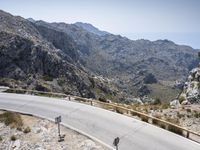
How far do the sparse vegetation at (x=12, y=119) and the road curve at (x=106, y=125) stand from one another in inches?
78.6

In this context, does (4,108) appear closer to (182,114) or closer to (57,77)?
(182,114)

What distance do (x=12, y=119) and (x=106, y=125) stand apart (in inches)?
337

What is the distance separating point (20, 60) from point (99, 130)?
117 meters

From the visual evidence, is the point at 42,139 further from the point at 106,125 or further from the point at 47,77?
the point at 47,77

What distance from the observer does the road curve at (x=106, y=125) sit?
18297 mm

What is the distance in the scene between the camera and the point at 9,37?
148 meters

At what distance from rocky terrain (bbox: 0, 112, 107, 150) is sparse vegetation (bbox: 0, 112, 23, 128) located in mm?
424

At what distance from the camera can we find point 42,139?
20344mm

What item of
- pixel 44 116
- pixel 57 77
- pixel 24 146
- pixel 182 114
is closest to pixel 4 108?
pixel 44 116

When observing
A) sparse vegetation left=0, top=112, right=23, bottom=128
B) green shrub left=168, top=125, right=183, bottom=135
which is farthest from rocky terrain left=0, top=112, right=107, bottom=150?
green shrub left=168, top=125, right=183, bottom=135

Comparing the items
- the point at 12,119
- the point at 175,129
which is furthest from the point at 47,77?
the point at 175,129

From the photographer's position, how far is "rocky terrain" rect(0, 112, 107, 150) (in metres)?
18.9

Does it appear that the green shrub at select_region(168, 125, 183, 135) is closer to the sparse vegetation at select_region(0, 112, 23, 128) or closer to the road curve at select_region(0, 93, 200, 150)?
the road curve at select_region(0, 93, 200, 150)

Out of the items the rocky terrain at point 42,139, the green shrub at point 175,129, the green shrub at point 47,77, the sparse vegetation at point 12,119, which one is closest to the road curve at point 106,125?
the green shrub at point 175,129
